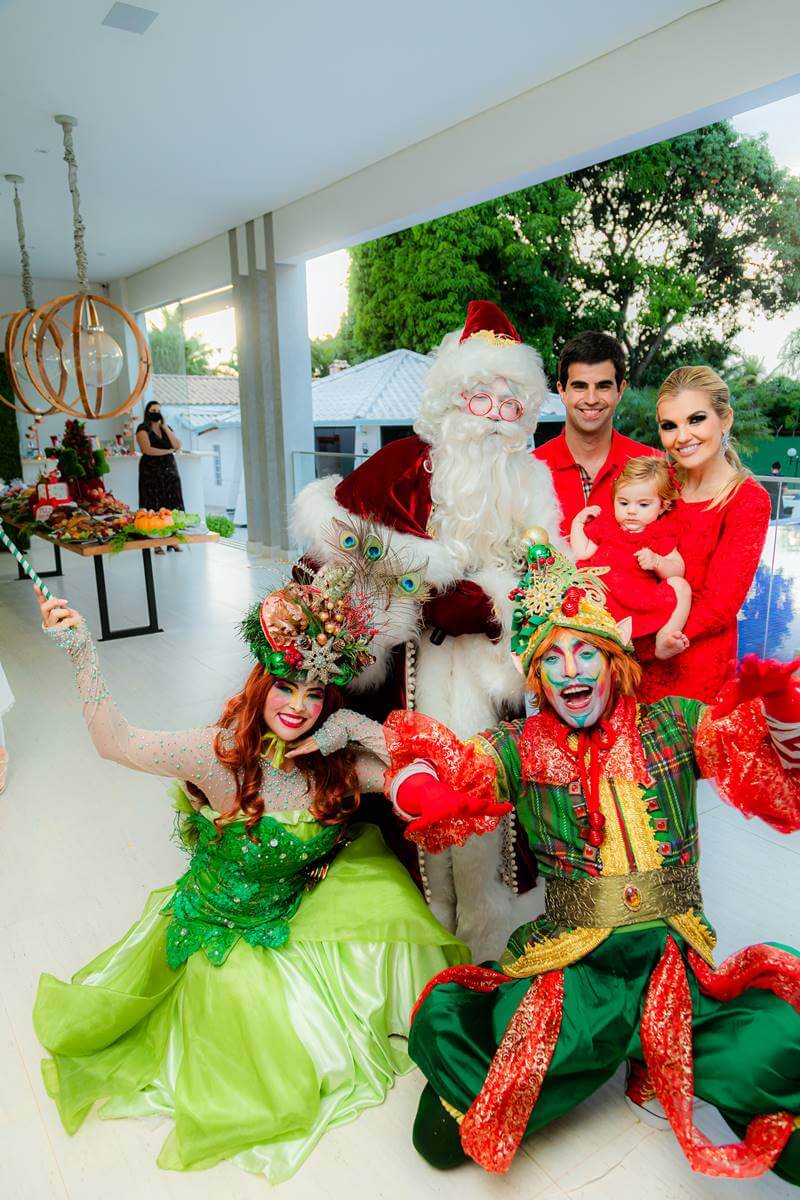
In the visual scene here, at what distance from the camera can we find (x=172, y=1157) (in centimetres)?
156

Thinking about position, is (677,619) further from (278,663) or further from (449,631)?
(278,663)

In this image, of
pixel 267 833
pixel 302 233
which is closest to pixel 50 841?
pixel 267 833

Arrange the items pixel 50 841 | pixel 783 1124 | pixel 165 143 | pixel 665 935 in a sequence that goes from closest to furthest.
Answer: pixel 783 1124 < pixel 665 935 < pixel 50 841 < pixel 165 143

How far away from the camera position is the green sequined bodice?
1767 millimetres

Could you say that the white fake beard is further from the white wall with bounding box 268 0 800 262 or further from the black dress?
the black dress

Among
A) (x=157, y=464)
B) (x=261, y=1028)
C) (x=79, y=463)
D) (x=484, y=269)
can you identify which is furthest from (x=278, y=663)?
(x=484, y=269)

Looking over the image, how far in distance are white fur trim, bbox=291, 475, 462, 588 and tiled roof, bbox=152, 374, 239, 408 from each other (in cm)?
942

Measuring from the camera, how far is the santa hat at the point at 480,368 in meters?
1.99

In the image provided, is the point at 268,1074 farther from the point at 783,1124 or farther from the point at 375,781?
the point at 783,1124

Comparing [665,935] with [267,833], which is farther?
[267,833]

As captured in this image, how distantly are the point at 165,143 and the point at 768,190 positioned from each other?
911cm

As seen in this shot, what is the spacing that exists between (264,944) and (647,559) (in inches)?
47.2

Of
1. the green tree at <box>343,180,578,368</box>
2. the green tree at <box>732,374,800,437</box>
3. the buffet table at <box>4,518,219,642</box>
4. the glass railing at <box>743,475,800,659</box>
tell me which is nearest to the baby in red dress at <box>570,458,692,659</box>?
the glass railing at <box>743,475,800,659</box>

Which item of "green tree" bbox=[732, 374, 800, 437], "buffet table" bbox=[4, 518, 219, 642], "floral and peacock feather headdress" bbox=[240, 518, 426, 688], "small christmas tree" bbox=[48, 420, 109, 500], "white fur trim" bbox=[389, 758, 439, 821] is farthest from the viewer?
"green tree" bbox=[732, 374, 800, 437]
